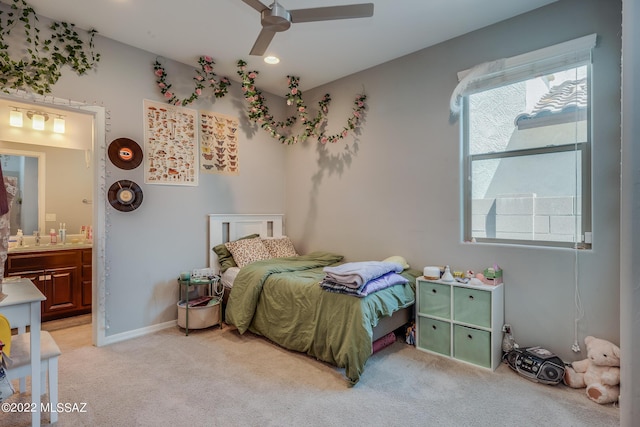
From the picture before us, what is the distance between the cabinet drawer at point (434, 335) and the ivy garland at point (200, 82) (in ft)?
10.5

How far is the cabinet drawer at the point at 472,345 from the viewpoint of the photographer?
99.0 inches

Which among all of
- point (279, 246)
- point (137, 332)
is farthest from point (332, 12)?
point (137, 332)

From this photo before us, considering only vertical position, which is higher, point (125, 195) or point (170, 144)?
point (170, 144)

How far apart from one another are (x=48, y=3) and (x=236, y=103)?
72.6 inches

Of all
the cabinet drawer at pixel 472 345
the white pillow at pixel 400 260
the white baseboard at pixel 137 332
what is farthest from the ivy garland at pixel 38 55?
the cabinet drawer at pixel 472 345

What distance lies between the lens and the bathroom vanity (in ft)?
11.3

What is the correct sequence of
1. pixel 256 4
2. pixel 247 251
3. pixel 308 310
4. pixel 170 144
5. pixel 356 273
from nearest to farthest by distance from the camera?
pixel 256 4 → pixel 356 273 → pixel 308 310 → pixel 170 144 → pixel 247 251

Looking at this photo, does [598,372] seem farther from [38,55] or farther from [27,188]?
[27,188]

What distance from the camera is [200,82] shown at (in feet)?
11.7

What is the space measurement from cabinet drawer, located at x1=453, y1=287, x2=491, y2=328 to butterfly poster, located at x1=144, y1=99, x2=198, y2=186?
2.90 meters

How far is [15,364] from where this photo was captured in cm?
169

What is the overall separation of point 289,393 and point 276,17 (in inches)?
96.6

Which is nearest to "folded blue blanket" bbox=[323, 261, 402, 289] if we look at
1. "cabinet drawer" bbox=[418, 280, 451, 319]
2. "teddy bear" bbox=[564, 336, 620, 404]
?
"cabinet drawer" bbox=[418, 280, 451, 319]

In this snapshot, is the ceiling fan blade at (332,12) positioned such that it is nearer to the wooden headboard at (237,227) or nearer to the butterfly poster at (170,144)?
the butterfly poster at (170,144)
